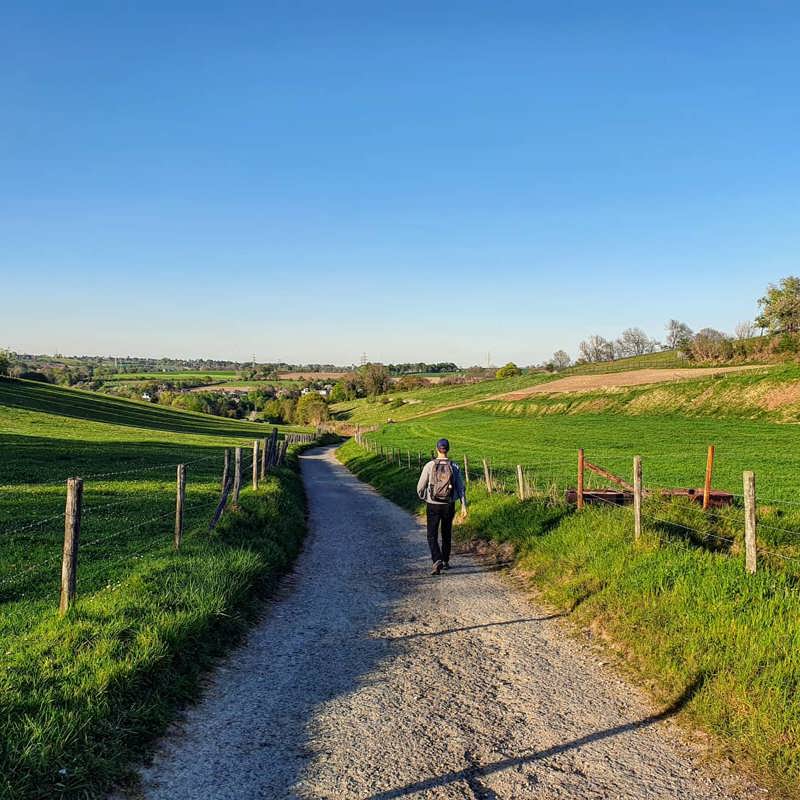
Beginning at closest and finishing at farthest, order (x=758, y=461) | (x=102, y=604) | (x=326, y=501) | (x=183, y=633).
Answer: (x=183, y=633), (x=102, y=604), (x=326, y=501), (x=758, y=461)

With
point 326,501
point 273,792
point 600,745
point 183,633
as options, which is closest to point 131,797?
point 273,792

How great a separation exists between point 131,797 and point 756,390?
58781mm

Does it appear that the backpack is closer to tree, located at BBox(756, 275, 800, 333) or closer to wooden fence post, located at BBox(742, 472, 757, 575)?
wooden fence post, located at BBox(742, 472, 757, 575)

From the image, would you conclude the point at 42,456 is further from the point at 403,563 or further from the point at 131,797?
the point at 131,797

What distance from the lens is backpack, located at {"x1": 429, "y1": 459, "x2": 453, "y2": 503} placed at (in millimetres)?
11555

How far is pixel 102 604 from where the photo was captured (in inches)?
296

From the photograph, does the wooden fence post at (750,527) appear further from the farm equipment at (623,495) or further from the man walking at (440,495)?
the farm equipment at (623,495)

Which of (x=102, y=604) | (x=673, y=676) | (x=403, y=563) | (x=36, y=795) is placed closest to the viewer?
(x=36, y=795)

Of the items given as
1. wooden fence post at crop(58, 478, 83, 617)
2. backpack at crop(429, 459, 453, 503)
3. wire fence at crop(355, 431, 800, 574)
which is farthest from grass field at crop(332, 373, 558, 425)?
wooden fence post at crop(58, 478, 83, 617)

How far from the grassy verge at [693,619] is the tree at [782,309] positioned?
8101 centimetres

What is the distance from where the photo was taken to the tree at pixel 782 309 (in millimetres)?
78875

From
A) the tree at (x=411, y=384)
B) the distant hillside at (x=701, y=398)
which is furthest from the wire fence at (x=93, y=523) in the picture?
the tree at (x=411, y=384)

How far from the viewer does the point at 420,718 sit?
571 cm

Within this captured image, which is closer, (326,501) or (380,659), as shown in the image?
(380,659)
